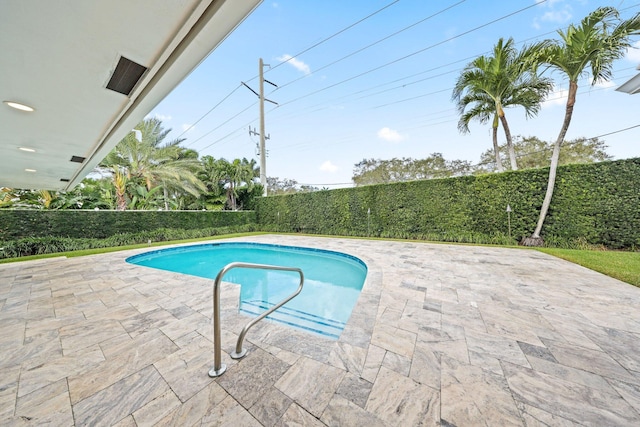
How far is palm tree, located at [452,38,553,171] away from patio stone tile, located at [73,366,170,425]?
11.6m

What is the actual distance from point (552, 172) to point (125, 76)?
35.7 feet

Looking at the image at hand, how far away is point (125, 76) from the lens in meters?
2.32

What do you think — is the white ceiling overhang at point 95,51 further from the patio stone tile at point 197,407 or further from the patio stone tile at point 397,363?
the patio stone tile at point 397,363

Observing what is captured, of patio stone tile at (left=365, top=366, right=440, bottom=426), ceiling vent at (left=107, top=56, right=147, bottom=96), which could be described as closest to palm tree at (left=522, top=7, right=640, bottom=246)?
patio stone tile at (left=365, top=366, right=440, bottom=426)

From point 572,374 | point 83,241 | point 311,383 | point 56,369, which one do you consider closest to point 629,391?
point 572,374

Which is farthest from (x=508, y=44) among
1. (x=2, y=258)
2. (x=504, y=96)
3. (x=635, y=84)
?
(x=2, y=258)

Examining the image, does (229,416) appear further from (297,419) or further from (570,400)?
(570,400)

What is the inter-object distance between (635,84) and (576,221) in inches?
264

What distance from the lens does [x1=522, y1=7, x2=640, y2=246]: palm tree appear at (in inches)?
231

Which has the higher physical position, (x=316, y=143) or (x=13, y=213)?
(x=316, y=143)

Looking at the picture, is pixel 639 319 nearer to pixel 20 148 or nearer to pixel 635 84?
pixel 635 84

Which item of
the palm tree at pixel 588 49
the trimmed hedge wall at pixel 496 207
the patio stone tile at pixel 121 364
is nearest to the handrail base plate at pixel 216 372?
the patio stone tile at pixel 121 364

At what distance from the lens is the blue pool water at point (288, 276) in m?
3.57

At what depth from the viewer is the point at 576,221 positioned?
6973 mm
